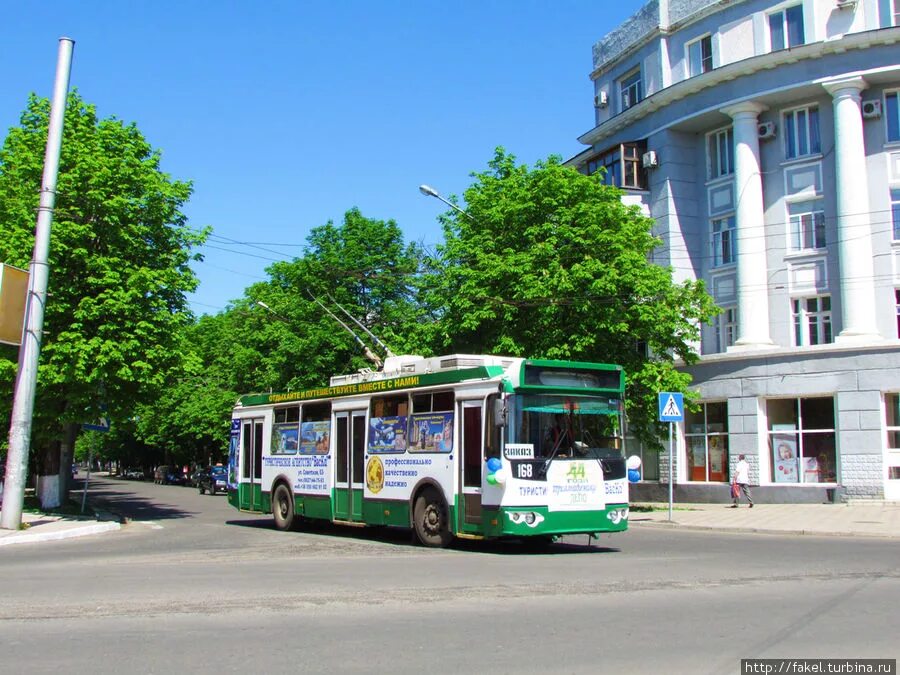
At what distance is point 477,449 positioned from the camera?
14.7m

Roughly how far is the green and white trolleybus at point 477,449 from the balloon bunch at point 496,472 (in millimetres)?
20

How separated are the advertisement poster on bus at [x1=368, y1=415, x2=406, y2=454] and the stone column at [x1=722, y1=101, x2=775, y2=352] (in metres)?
18.6

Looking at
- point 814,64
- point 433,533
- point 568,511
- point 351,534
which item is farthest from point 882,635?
point 814,64

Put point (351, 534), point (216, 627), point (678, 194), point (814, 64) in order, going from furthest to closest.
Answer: point (678, 194)
point (814, 64)
point (351, 534)
point (216, 627)

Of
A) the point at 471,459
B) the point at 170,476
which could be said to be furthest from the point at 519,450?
the point at 170,476

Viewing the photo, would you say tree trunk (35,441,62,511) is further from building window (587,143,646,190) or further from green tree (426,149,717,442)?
building window (587,143,646,190)

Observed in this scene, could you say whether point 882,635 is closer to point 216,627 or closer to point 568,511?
point 216,627

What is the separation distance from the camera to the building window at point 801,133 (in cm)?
3206

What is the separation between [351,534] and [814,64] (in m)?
22.9

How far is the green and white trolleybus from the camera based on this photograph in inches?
562

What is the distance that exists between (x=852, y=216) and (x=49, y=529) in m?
25.4

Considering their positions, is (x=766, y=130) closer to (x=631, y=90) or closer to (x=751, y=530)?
(x=631, y=90)

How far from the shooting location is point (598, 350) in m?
28.1

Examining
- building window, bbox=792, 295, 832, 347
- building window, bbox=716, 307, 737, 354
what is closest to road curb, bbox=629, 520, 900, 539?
building window, bbox=792, 295, 832, 347
